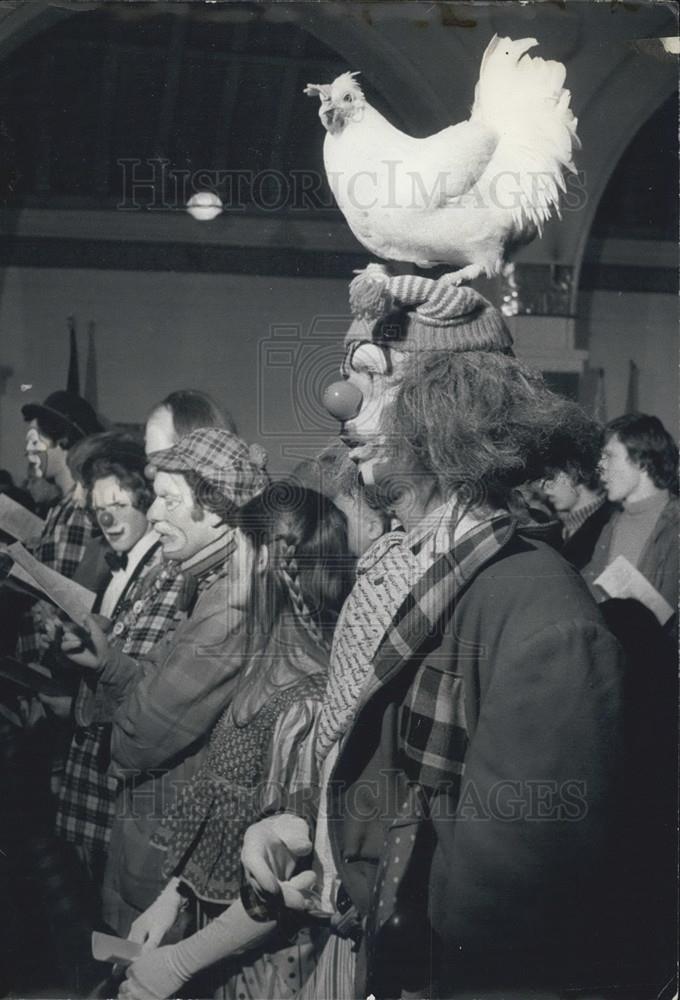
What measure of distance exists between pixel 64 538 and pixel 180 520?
1.01ft

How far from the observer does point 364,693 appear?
2531mm

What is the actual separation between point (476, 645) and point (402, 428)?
505 mm

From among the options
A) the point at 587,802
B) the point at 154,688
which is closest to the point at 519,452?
the point at 587,802

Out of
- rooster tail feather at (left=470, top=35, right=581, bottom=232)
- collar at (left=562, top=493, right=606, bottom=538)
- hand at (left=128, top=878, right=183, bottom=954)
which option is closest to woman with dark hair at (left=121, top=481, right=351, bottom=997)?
hand at (left=128, top=878, right=183, bottom=954)

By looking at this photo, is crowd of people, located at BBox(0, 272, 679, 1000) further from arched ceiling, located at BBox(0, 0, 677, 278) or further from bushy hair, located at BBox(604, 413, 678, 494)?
arched ceiling, located at BBox(0, 0, 677, 278)

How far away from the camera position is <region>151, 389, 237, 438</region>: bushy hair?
2725 millimetres

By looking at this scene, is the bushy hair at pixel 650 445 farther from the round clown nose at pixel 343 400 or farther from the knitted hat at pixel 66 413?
the knitted hat at pixel 66 413

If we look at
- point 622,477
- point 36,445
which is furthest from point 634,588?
point 36,445

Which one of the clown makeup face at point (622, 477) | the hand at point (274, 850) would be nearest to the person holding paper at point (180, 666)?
the hand at point (274, 850)

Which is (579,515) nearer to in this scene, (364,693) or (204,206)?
(364,693)

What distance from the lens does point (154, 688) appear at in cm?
271

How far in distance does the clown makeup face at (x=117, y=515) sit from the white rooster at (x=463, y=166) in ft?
2.76

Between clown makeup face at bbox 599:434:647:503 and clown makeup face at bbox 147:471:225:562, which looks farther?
clown makeup face at bbox 599:434:647:503

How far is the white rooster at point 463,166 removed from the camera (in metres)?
2.62
